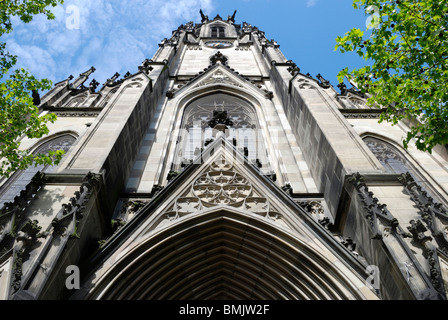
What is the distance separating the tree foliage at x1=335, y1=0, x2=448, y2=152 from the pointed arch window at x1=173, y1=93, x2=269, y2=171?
419 cm

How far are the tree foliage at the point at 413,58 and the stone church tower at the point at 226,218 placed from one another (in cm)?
127

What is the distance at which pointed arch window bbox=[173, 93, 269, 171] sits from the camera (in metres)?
12.0

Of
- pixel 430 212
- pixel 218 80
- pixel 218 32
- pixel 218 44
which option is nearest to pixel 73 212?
pixel 430 212

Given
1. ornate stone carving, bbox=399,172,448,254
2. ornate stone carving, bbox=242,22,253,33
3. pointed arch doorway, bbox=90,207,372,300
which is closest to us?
ornate stone carving, bbox=399,172,448,254

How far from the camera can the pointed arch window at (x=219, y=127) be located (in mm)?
12031

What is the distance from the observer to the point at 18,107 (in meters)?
8.32

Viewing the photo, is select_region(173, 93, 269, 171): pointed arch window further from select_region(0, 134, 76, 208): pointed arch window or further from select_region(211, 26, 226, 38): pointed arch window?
select_region(211, 26, 226, 38): pointed arch window

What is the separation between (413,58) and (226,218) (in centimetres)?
548

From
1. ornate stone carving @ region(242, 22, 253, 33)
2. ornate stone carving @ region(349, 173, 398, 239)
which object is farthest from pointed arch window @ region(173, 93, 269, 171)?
ornate stone carving @ region(242, 22, 253, 33)

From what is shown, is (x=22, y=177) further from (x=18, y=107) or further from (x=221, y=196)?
(x=221, y=196)

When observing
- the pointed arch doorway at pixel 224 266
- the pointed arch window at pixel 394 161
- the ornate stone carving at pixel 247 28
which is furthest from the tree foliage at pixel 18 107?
the ornate stone carving at pixel 247 28

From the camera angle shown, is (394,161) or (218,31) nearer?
(394,161)
